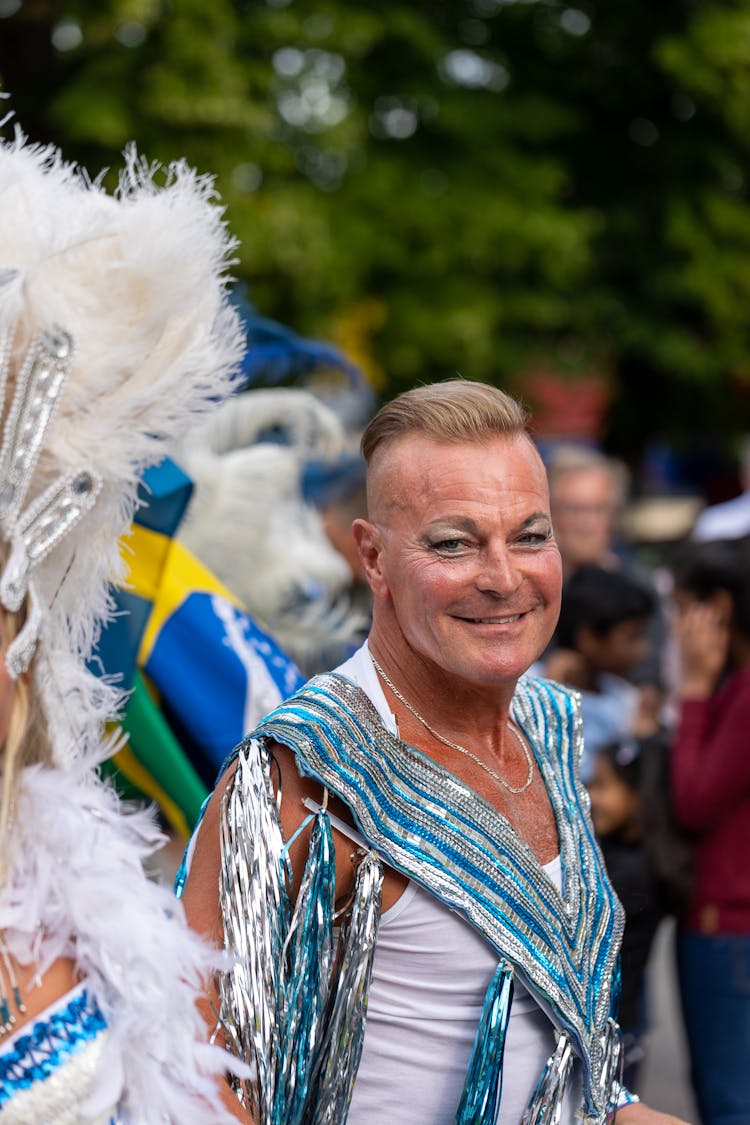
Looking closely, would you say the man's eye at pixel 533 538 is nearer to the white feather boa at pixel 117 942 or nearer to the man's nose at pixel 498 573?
the man's nose at pixel 498 573

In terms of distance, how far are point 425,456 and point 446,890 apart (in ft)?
1.90

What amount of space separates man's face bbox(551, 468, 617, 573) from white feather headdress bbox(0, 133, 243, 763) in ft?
11.9

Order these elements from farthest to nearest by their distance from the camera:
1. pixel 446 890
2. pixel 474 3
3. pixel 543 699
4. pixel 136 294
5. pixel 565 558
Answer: pixel 474 3 < pixel 565 558 < pixel 543 699 < pixel 446 890 < pixel 136 294

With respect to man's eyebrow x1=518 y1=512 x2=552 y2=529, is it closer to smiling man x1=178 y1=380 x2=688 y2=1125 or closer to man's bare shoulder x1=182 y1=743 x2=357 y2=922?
smiling man x1=178 y1=380 x2=688 y2=1125

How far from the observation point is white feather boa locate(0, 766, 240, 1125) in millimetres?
1606

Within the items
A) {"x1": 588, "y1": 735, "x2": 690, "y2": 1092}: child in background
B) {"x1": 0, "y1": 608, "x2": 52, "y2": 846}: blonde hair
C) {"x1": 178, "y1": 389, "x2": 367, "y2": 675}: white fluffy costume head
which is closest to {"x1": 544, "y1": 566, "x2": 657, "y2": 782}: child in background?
{"x1": 588, "y1": 735, "x2": 690, "y2": 1092}: child in background

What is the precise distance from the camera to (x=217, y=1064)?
1.69 m

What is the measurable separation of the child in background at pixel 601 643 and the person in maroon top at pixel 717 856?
43 centimetres

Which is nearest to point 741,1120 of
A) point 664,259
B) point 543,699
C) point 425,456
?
point 543,699

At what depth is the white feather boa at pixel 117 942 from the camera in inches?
63.2

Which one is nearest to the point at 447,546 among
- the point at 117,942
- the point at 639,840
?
the point at 117,942

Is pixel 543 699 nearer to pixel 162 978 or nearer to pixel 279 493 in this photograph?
pixel 162 978

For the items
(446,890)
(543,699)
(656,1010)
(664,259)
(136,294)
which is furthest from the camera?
(664,259)

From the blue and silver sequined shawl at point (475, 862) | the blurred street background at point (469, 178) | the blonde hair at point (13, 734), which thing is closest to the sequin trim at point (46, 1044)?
the blonde hair at point (13, 734)
